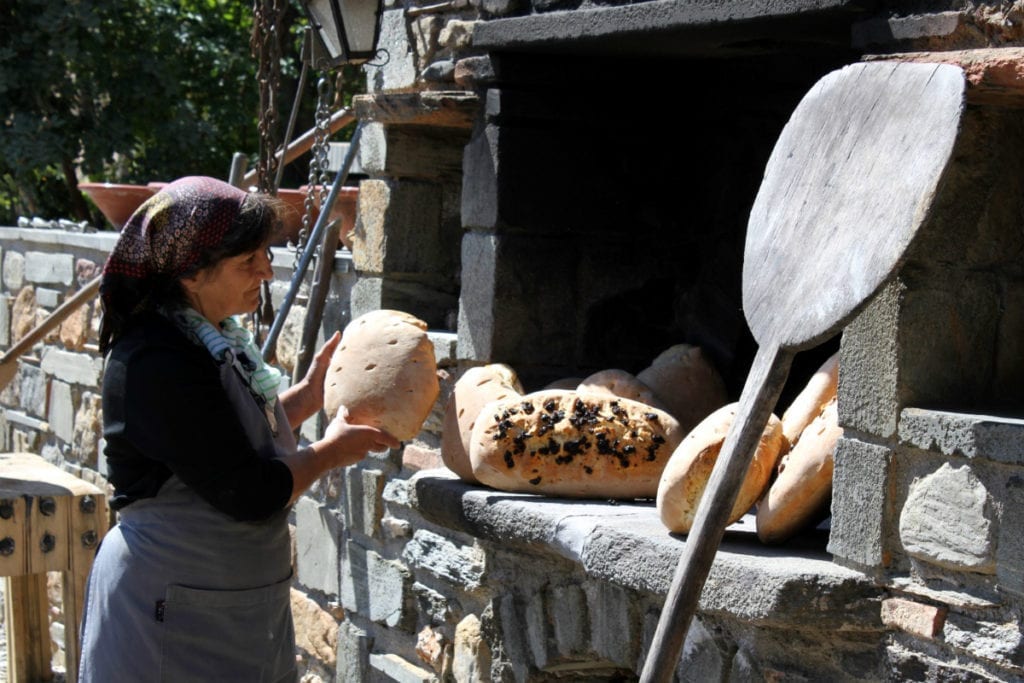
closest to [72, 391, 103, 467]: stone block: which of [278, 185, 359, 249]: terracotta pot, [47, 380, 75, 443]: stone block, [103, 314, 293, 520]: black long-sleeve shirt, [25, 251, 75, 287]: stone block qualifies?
[47, 380, 75, 443]: stone block

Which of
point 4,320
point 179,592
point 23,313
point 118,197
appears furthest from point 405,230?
point 4,320

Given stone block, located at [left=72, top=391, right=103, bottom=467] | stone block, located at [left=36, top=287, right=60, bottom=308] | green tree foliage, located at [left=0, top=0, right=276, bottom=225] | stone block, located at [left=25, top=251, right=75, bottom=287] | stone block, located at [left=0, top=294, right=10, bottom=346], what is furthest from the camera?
green tree foliage, located at [left=0, top=0, right=276, bottom=225]

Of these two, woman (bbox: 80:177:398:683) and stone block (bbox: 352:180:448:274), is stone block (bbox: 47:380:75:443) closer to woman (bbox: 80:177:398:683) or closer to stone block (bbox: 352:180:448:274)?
stone block (bbox: 352:180:448:274)

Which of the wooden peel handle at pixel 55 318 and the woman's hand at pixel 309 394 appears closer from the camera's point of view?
the woman's hand at pixel 309 394

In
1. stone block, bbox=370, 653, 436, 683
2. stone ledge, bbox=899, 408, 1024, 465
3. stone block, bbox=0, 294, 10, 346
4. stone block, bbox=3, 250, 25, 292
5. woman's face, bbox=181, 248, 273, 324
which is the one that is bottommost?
stone block, bbox=370, 653, 436, 683

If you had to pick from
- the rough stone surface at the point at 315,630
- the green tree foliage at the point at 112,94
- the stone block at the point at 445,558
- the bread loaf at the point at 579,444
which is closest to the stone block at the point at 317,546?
the rough stone surface at the point at 315,630

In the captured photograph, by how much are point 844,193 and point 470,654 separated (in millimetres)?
2110

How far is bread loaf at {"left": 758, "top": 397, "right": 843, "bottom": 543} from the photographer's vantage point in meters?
2.91

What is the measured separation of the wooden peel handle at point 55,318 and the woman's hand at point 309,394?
109 inches

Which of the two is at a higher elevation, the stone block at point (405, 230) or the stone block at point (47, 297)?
the stone block at point (405, 230)

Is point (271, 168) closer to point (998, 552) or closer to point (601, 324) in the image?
point (601, 324)

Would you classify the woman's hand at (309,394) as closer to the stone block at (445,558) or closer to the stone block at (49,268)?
the stone block at (445,558)

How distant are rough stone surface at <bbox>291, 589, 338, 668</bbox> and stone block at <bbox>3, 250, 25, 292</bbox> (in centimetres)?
313

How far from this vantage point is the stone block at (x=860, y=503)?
106 inches
